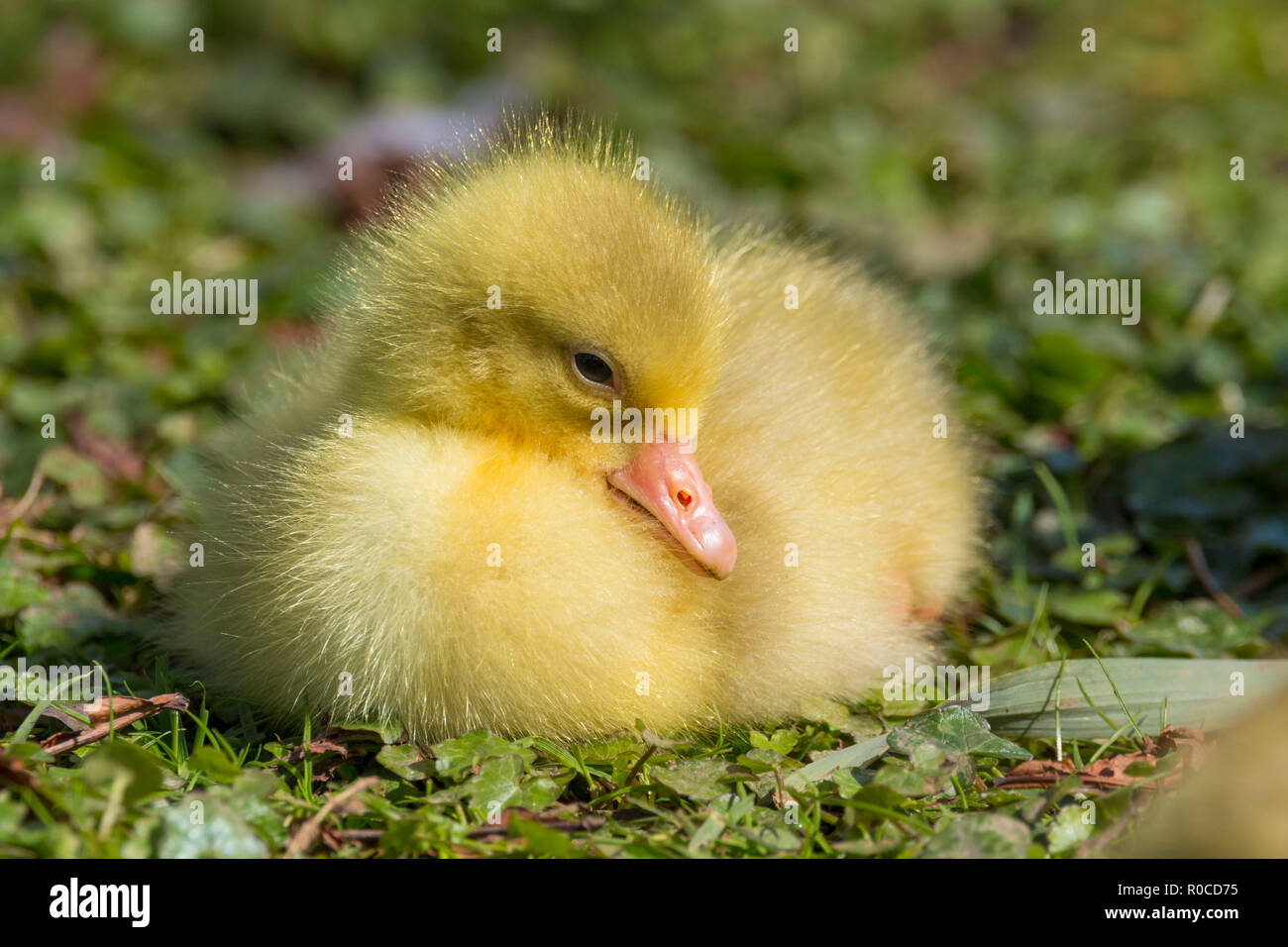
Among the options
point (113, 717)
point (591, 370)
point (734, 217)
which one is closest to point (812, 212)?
point (734, 217)

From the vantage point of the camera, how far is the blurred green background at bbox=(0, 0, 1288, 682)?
10.7 feet

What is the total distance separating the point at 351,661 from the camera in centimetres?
232

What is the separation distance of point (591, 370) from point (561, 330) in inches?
3.8

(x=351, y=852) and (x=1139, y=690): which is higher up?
(x=1139, y=690)

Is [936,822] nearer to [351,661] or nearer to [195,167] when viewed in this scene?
[351,661]

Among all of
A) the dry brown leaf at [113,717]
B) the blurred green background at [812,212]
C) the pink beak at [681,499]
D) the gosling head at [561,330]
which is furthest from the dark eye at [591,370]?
the dry brown leaf at [113,717]

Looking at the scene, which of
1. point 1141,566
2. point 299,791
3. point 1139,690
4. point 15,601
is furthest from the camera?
point 1141,566

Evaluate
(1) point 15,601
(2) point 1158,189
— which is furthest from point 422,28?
(1) point 15,601

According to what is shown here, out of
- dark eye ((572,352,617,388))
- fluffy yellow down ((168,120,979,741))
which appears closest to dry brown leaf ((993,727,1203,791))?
fluffy yellow down ((168,120,979,741))

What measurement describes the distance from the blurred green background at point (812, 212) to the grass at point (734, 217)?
2 centimetres

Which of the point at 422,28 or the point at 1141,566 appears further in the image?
the point at 422,28

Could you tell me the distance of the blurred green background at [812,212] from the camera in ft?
10.7

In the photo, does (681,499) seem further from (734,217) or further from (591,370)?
(734,217)
